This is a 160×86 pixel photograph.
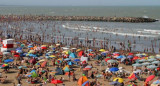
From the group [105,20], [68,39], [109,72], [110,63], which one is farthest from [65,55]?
[105,20]

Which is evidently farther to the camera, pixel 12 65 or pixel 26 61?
pixel 26 61

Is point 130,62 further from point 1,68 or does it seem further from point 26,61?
point 1,68

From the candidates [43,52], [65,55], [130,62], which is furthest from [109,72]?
[43,52]

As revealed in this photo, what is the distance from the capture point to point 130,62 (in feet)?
78.0

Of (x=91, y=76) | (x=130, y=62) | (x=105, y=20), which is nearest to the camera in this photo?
(x=91, y=76)

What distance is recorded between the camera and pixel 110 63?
2272 cm

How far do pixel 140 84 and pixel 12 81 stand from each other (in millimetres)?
9998

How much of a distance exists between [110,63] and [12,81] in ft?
29.9

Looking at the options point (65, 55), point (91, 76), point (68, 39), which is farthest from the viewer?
point (68, 39)

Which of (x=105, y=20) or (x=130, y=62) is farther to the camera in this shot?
(x=105, y=20)

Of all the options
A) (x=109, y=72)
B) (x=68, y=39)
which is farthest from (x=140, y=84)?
(x=68, y=39)

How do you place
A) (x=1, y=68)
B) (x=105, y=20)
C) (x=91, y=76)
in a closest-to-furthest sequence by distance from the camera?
(x=91, y=76) → (x=1, y=68) → (x=105, y=20)

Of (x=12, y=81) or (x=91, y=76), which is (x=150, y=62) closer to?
(x=91, y=76)

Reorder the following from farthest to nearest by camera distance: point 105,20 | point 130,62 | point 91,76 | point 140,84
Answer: point 105,20
point 130,62
point 91,76
point 140,84
